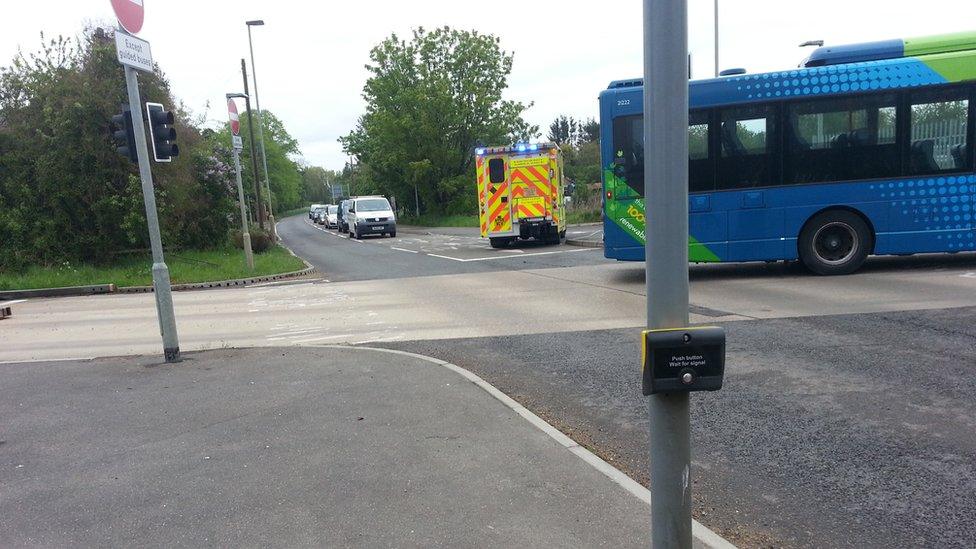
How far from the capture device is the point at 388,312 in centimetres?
1126

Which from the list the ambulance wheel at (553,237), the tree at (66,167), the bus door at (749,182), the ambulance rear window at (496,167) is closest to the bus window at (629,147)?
the bus door at (749,182)

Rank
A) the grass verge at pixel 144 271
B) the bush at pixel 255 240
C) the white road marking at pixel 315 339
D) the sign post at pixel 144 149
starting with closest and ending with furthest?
the sign post at pixel 144 149 < the white road marking at pixel 315 339 < the grass verge at pixel 144 271 < the bush at pixel 255 240

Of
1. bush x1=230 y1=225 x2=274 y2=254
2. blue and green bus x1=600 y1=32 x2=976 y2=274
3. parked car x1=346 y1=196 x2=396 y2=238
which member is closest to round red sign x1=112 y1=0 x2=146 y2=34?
blue and green bus x1=600 y1=32 x2=976 y2=274

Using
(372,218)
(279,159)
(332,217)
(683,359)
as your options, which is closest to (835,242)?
(683,359)

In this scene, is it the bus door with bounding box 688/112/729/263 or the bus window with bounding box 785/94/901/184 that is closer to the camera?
the bus window with bounding box 785/94/901/184

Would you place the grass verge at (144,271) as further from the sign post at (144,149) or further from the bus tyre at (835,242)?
the bus tyre at (835,242)

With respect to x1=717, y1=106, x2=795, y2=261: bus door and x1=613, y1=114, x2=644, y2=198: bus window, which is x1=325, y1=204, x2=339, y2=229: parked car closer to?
x1=613, y1=114, x2=644, y2=198: bus window

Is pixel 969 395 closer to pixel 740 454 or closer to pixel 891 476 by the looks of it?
pixel 891 476

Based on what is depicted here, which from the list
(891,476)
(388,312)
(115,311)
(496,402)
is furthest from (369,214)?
(891,476)

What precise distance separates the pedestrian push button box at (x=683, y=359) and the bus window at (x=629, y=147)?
10.0 metres

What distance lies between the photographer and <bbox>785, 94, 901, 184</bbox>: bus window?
11.2m

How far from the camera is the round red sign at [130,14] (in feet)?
23.5

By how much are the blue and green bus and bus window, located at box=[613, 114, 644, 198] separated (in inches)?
0.7

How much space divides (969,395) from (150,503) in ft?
19.4
